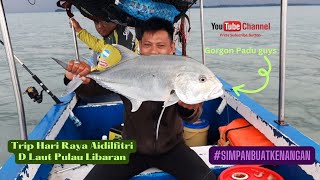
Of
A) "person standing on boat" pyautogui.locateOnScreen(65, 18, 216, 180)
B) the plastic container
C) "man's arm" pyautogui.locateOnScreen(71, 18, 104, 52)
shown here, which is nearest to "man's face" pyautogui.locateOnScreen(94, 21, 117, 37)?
"man's arm" pyautogui.locateOnScreen(71, 18, 104, 52)

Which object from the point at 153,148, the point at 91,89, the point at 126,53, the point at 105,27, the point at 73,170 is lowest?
the point at 73,170

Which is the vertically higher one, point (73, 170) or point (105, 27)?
point (105, 27)

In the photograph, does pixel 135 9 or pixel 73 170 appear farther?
pixel 73 170

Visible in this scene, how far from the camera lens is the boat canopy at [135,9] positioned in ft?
8.87

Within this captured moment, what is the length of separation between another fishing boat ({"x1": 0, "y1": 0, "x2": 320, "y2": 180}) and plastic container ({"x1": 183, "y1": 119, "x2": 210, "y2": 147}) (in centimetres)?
23

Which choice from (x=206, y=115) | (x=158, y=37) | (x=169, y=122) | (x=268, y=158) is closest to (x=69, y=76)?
(x=158, y=37)

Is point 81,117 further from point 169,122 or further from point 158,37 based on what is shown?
point 158,37

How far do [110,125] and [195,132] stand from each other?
51.9 inches

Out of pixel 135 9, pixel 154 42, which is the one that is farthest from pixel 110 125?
pixel 154 42

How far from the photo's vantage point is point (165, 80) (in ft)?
5.47

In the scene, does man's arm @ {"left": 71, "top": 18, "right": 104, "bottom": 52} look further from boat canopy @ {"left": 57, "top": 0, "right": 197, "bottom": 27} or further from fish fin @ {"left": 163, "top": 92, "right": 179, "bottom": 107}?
fish fin @ {"left": 163, "top": 92, "right": 179, "bottom": 107}

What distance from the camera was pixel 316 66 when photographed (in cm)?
1448

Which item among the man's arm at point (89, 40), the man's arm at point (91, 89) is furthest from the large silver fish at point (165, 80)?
the man's arm at point (89, 40)

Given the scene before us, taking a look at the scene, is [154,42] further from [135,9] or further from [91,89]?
[91,89]
